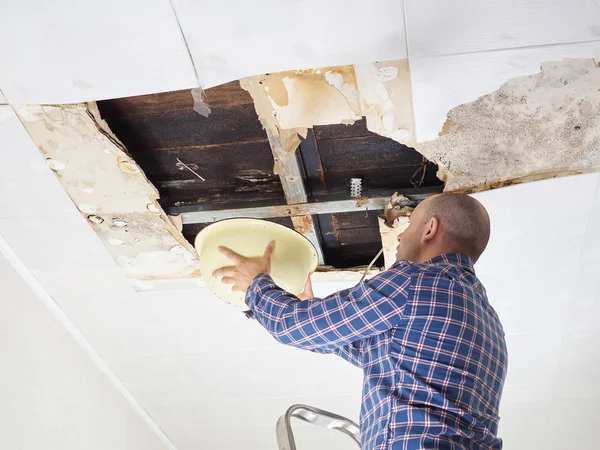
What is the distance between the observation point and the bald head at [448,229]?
148cm

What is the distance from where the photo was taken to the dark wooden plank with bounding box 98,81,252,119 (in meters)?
1.44

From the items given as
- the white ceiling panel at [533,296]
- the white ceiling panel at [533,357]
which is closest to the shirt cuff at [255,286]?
the white ceiling panel at [533,296]

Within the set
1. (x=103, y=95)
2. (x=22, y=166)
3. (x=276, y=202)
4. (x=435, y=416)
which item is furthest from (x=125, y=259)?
(x=435, y=416)

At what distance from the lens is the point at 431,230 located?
4.86 ft

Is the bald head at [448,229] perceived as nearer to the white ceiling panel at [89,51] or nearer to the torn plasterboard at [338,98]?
the torn plasterboard at [338,98]

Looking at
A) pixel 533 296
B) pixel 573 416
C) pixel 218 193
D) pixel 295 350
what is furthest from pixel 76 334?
pixel 573 416

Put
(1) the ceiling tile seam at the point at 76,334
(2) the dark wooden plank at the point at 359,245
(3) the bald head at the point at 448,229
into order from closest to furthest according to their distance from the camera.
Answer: (3) the bald head at the point at 448,229, (2) the dark wooden plank at the point at 359,245, (1) the ceiling tile seam at the point at 76,334

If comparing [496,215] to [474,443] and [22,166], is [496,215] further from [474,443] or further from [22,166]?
[22,166]

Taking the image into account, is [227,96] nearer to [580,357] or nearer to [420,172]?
[420,172]

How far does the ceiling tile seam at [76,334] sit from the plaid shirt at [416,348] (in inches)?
46.6

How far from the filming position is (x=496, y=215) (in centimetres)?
173

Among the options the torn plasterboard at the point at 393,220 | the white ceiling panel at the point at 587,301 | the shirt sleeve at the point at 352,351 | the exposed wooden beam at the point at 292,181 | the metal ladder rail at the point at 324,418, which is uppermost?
the exposed wooden beam at the point at 292,181

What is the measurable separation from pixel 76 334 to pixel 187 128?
1.31 m

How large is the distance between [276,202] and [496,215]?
25.8 inches
